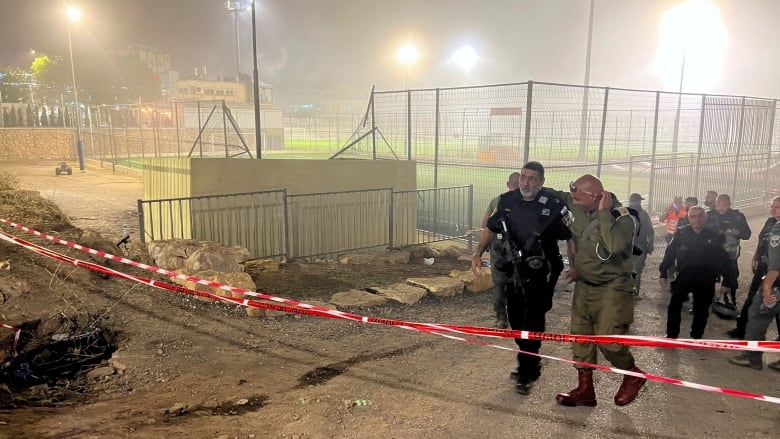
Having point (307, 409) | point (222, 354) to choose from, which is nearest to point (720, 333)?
point (307, 409)

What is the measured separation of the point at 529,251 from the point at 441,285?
2.73 meters

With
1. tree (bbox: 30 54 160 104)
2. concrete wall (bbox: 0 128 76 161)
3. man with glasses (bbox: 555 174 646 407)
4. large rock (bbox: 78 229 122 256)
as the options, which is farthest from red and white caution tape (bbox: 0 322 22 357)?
tree (bbox: 30 54 160 104)

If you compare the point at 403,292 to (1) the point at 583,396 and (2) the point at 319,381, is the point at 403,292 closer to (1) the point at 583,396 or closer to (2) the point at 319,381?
(2) the point at 319,381

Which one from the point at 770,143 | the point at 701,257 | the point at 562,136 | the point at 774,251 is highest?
the point at 562,136

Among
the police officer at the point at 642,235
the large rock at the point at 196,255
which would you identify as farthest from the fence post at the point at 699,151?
the large rock at the point at 196,255

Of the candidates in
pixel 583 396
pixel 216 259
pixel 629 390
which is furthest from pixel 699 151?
pixel 216 259

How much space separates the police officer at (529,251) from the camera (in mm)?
4113

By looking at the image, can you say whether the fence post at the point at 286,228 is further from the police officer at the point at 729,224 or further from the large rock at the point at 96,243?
the police officer at the point at 729,224

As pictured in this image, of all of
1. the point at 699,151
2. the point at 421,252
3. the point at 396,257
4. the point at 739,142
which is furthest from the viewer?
the point at 739,142

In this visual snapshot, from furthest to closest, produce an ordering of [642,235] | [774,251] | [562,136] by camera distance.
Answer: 1. [562,136]
2. [642,235]
3. [774,251]

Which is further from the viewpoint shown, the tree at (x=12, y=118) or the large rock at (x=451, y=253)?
the tree at (x=12, y=118)

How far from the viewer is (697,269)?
521 centimetres

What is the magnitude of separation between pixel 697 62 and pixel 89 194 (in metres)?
71.2

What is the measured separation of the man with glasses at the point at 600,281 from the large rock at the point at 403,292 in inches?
101
